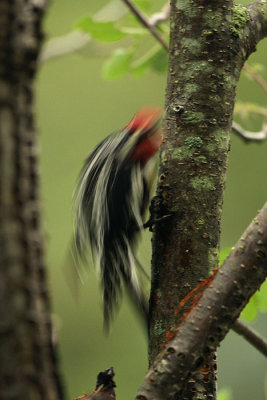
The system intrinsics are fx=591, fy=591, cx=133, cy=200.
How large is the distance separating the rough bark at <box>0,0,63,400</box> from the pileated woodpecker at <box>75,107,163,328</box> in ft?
2.02

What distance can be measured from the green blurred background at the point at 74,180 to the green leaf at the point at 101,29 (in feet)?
Result: 7.19

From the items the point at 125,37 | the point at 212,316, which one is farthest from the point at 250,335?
the point at 125,37

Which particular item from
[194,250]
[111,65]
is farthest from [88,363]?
[194,250]

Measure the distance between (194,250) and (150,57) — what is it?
82 centimetres

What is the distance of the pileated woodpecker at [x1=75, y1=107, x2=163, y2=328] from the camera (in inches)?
44.1

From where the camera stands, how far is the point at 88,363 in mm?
4078

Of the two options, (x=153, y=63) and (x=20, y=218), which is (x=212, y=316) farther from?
(x=153, y=63)

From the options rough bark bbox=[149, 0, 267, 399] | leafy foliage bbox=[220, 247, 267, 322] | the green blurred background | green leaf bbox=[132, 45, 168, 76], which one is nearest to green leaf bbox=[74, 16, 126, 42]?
green leaf bbox=[132, 45, 168, 76]

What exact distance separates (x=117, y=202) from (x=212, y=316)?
1.71 ft

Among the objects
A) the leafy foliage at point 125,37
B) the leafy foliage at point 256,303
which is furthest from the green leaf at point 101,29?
the leafy foliage at point 256,303

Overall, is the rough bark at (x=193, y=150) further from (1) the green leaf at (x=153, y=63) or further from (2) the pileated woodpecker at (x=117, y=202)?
(1) the green leaf at (x=153, y=63)

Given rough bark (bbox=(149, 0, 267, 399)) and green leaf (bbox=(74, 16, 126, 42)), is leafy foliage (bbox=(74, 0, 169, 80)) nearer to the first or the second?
green leaf (bbox=(74, 16, 126, 42))

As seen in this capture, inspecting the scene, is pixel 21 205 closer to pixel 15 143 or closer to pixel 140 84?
pixel 15 143

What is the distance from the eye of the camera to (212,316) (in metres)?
0.70
